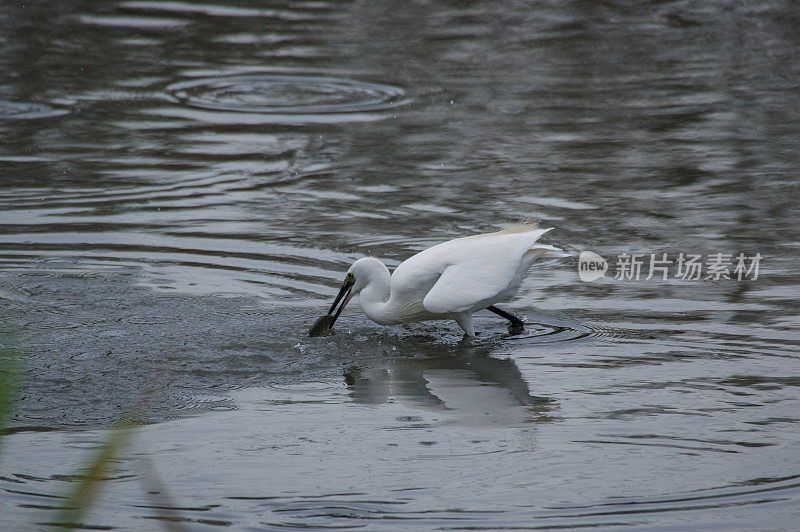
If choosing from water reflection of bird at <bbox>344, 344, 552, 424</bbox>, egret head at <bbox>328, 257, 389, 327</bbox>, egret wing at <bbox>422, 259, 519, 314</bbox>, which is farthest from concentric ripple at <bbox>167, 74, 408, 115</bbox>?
water reflection of bird at <bbox>344, 344, 552, 424</bbox>

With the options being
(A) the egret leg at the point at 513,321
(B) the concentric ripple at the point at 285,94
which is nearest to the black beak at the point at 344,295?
(A) the egret leg at the point at 513,321

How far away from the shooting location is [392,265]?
9.30 m

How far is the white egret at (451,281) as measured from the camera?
7.61 meters

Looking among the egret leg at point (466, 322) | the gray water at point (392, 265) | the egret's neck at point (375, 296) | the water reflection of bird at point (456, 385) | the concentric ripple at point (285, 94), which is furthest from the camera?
the concentric ripple at point (285, 94)

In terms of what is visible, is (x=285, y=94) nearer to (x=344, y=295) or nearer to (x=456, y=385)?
(x=344, y=295)

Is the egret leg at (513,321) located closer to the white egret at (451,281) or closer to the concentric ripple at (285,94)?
the white egret at (451,281)

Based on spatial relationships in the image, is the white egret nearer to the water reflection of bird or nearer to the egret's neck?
the egret's neck

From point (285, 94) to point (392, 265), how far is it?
6680 mm

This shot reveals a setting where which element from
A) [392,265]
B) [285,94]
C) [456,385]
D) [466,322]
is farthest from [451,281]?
[285,94]

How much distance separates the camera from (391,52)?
1834 centimetres

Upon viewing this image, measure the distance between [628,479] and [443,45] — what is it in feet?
45.3

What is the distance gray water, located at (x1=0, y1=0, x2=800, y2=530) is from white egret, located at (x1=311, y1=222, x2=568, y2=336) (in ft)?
0.71

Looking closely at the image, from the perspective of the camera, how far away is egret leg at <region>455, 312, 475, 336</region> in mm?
7836

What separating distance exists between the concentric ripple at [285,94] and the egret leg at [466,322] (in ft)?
22.7
